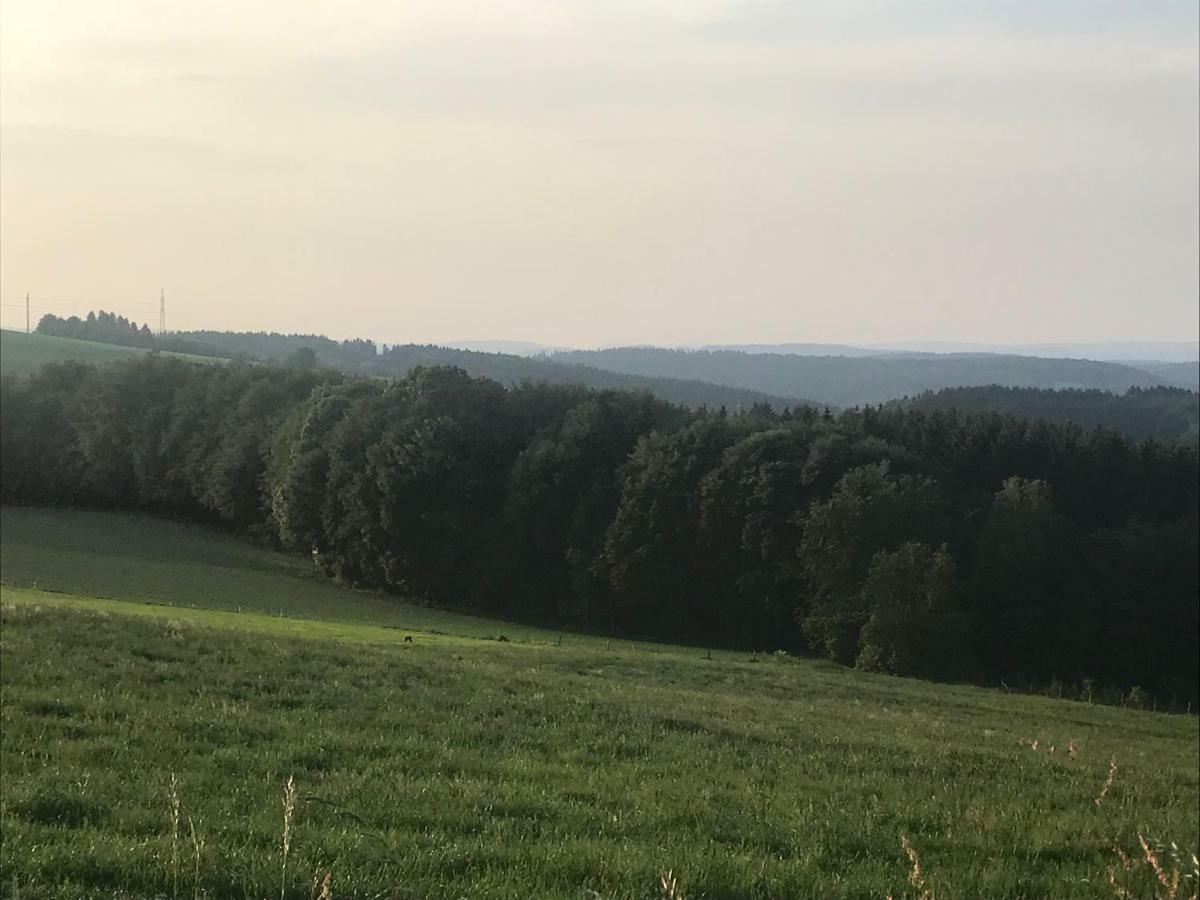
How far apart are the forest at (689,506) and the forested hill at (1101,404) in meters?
33.7

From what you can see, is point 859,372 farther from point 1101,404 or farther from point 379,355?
point 379,355

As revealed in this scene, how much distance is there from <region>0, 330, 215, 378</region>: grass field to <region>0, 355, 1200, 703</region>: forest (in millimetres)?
7238

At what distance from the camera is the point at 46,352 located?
92.6 metres

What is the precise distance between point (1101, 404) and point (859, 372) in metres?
82.4

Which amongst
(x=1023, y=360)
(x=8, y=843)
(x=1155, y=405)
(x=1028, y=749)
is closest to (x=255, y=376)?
(x=1028, y=749)

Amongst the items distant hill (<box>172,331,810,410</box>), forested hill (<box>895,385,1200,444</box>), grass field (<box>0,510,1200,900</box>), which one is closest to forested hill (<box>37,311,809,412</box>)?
distant hill (<box>172,331,810,410</box>)

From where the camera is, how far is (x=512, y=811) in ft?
27.0

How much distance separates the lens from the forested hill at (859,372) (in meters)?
165

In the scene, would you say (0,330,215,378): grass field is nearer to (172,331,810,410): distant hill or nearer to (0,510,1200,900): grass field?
(172,331,810,410): distant hill

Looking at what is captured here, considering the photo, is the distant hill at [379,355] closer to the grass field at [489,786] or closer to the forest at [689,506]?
the forest at [689,506]

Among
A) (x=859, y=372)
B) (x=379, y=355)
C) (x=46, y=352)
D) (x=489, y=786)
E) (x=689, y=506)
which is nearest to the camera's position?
(x=489, y=786)

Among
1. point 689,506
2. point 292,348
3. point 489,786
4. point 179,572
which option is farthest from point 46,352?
point 489,786

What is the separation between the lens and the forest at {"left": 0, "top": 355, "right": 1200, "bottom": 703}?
54031 mm

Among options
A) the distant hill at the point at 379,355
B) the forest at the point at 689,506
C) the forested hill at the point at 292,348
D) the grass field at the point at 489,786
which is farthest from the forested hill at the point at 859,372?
the grass field at the point at 489,786
